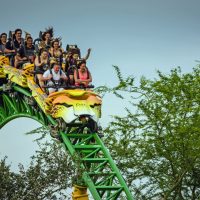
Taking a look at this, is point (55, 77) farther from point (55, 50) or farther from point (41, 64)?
point (55, 50)

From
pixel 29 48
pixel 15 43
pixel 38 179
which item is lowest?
pixel 38 179

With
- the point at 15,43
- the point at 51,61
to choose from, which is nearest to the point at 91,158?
the point at 51,61

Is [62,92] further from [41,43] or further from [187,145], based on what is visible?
[187,145]

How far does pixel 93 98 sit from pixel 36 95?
184 cm

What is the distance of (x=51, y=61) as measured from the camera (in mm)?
23094

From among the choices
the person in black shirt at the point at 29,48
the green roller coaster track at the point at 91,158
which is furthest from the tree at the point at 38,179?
the person in black shirt at the point at 29,48

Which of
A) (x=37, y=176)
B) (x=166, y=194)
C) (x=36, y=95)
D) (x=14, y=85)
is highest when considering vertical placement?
(x=14, y=85)

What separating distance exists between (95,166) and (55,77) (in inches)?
110

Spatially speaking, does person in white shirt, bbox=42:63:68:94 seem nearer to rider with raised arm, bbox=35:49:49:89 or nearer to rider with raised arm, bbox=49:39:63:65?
rider with raised arm, bbox=35:49:49:89

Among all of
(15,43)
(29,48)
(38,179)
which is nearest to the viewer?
(38,179)

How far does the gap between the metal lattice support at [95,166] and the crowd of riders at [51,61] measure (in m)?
1.59

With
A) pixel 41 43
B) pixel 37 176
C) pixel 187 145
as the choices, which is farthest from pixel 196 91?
pixel 37 176

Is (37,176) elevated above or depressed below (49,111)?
below

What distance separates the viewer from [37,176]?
18.1m
